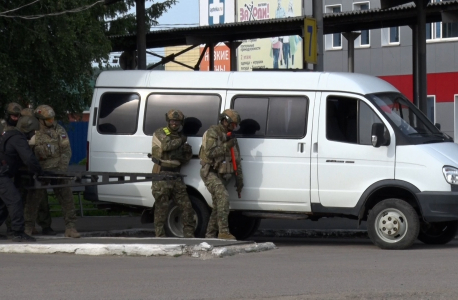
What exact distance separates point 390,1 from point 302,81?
8534 millimetres

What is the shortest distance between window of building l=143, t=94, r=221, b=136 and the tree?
8.72ft

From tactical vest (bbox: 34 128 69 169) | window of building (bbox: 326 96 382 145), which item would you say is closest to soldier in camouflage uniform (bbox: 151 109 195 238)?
tactical vest (bbox: 34 128 69 169)

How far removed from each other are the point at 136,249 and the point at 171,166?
74.4 inches

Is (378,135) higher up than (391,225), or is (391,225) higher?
(378,135)

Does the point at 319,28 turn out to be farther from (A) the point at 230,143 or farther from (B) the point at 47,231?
(B) the point at 47,231

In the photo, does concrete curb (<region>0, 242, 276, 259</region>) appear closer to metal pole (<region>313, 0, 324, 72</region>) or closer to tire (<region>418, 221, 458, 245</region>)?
tire (<region>418, 221, 458, 245</region>)

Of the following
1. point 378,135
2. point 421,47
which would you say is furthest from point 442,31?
point 378,135

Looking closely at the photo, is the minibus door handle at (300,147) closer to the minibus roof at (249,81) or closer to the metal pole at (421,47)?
the minibus roof at (249,81)

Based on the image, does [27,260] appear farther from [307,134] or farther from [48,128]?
[307,134]

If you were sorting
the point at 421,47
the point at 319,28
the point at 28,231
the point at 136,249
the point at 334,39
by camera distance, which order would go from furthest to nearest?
the point at 334,39, the point at 421,47, the point at 319,28, the point at 28,231, the point at 136,249

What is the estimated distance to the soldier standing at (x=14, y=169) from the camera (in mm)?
11516

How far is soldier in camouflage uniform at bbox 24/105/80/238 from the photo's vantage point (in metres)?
12.2

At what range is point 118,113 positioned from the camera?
1282 cm

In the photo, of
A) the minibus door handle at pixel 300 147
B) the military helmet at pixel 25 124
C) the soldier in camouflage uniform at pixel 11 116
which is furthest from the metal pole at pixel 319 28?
the soldier in camouflage uniform at pixel 11 116
